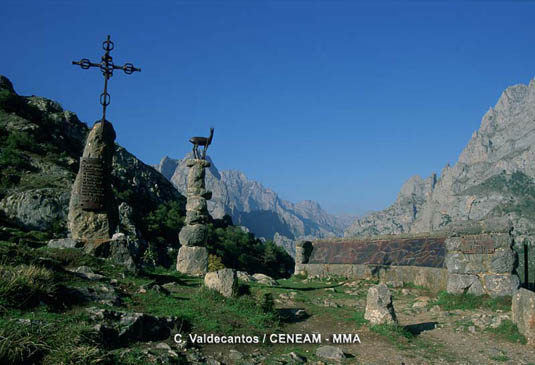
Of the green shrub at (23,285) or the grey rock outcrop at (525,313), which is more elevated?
the green shrub at (23,285)

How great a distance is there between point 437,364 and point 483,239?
19.1 feet

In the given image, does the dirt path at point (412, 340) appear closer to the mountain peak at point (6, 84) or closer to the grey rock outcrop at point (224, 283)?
the grey rock outcrop at point (224, 283)

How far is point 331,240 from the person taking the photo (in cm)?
2003

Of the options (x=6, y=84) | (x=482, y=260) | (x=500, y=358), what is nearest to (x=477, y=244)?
(x=482, y=260)

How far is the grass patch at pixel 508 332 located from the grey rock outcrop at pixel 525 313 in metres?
0.09

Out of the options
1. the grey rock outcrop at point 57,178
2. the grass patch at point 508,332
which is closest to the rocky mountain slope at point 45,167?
the grey rock outcrop at point 57,178

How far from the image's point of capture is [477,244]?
37.7 feet

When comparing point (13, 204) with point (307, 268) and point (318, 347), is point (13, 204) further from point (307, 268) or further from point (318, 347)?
point (318, 347)

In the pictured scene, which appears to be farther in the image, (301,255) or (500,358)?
(301,255)

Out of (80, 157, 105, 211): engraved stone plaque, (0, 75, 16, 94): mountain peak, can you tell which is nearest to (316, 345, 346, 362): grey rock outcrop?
(80, 157, 105, 211): engraved stone plaque

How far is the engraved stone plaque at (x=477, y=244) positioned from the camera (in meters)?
11.2

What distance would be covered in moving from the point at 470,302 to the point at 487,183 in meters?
118

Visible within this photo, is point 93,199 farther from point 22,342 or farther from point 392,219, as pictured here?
point 392,219

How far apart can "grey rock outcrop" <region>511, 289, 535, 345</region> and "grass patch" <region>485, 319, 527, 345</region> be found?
92 mm
